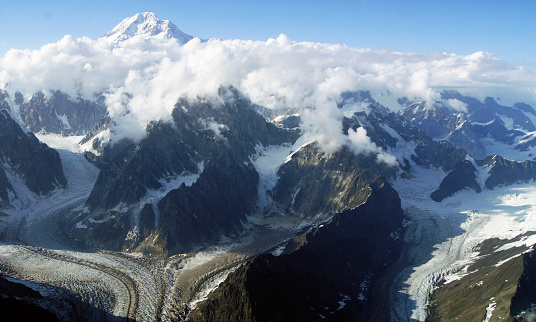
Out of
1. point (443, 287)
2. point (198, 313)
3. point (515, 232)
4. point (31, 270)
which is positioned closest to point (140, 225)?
point (31, 270)

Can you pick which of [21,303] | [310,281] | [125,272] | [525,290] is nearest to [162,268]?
[125,272]

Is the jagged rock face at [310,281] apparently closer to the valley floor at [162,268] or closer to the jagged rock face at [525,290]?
the valley floor at [162,268]

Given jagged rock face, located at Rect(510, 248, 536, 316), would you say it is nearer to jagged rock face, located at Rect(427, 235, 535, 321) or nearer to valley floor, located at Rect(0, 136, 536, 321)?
jagged rock face, located at Rect(427, 235, 535, 321)

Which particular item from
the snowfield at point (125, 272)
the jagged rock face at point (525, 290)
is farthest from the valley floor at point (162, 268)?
the jagged rock face at point (525, 290)

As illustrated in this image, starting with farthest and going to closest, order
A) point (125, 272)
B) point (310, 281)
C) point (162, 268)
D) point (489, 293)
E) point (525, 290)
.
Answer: point (162, 268) → point (125, 272) → point (310, 281) → point (489, 293) → point (525, 290)

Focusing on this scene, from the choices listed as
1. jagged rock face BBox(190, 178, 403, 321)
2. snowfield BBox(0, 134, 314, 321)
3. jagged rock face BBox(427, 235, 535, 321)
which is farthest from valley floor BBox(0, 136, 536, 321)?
jagged rock face BBox(190, 178, 403, 321)

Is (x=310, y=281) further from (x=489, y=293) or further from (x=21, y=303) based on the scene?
(x=21, y=303)

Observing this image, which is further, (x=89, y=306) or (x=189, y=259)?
(x=189, y=259)

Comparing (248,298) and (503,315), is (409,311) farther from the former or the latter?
(248,298)
